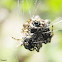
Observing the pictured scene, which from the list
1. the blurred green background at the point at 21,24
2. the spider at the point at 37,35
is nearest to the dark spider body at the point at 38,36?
the spider at the point at 37,35

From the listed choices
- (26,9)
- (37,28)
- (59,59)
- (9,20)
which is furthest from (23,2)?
(37,28)

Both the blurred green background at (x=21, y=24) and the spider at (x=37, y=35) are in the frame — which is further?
the blurred green background at (x=21, y=24)

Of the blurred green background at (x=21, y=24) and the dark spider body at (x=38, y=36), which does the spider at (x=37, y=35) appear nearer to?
the dark spider body at (x=38, y=36)

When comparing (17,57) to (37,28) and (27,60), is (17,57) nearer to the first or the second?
(27,60)

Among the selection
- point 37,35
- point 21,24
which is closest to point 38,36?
point 37,35

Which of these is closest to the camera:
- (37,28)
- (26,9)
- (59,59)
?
(37,28)

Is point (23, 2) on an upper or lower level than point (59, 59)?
upper

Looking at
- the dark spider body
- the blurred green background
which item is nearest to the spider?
the dark spider body

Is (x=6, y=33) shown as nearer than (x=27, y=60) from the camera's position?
No

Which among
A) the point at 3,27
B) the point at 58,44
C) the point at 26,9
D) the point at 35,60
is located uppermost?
the point at 26,9
